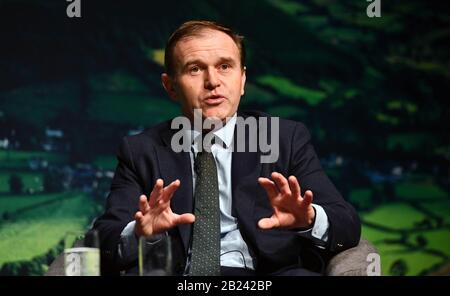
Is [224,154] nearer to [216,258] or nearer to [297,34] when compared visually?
[216,258]

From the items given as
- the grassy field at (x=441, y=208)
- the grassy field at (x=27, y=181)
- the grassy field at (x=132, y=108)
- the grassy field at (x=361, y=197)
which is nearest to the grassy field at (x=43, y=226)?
the grassy field at (x=27, y=181)

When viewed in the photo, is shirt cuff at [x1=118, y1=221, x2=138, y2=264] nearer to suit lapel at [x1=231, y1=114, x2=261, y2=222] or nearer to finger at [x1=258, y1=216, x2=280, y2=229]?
suit lapel at [x1=231, y1=114, x2=261, y2=222]

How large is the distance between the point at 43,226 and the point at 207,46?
1.96 metres

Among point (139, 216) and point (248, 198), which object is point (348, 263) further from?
point (139, 216)

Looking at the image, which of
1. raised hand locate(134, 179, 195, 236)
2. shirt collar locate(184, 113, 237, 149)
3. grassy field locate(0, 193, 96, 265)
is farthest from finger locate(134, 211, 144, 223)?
grassy field locate(0, 193, 96, 265)

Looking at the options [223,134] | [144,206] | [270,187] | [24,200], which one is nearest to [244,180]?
[223,134]

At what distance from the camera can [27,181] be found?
458cm

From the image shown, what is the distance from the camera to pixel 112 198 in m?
2.93

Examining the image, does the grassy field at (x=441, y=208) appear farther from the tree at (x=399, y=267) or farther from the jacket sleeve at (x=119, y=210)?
the jacket sleeve at (x=119, y=210)

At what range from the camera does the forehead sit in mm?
2945

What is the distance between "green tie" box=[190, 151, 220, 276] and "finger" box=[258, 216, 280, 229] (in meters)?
0.32

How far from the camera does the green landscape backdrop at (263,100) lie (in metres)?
4.54

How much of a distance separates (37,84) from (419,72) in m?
2.04
